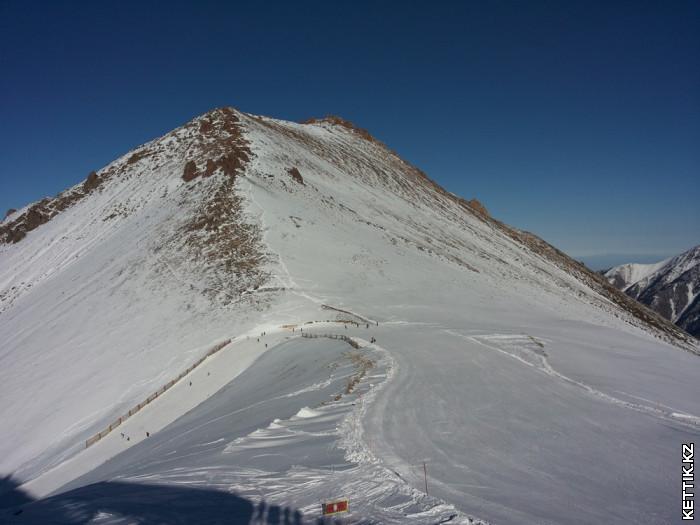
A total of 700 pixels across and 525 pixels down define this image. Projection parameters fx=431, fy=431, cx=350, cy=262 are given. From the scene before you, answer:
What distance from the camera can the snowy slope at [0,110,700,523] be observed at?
823 cm

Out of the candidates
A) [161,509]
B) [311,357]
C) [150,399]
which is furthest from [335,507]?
[150,399]

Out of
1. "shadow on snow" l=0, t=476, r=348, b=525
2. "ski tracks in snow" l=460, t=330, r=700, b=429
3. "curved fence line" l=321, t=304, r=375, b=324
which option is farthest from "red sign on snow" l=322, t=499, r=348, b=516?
"curved fence line" l=321, t=304, r=375, b=324

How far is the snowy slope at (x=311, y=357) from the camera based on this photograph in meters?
8.23

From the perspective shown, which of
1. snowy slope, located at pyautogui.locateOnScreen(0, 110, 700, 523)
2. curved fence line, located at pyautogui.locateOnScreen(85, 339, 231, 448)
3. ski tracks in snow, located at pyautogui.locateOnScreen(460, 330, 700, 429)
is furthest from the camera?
curved fence line, located at pyautogui.locateOnScreen(85, 339, 231, 448)

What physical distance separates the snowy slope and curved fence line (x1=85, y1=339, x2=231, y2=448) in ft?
1.71

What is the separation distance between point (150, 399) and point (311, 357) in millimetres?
7882

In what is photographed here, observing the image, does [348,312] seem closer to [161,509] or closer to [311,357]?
[311,357]

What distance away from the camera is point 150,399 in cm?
2059

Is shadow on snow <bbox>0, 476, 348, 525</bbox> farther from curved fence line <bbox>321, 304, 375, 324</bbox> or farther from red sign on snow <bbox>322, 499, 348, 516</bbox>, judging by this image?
curved fence line <bbox>321, 304, 375, 324</bbox>

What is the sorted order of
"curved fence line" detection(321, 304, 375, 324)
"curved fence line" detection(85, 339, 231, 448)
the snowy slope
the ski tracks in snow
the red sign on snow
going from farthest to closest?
"curved fence line" detection(321, 304, 375, 324)
"curved fence line" detection(85, 339, 231, 448)
the ski tracks in snow
the snowy slope
the red sign on snow

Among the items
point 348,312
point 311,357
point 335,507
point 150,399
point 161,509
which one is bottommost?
point 335,507

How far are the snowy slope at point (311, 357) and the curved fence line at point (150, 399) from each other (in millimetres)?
521

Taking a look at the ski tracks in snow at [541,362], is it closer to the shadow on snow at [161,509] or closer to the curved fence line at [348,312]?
the curved fence line at [348,312]

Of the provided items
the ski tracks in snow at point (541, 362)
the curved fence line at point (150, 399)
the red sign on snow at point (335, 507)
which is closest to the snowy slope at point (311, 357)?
the ski tracks in snow at point (541, 362)
